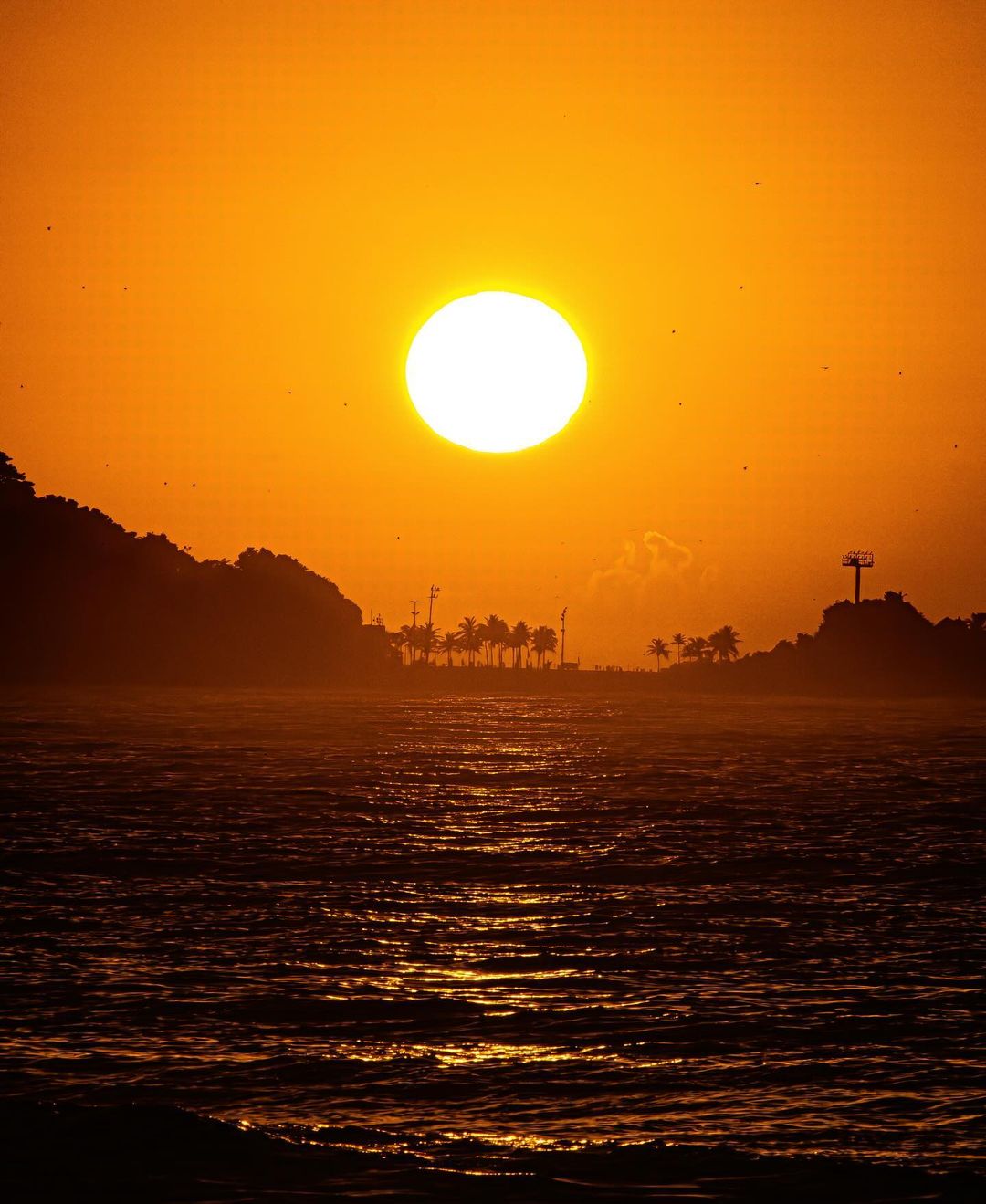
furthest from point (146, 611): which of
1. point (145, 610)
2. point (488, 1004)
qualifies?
point (488, 1004)

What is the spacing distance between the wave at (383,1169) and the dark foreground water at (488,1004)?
0.10 ft

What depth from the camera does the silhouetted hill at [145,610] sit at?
515 feet

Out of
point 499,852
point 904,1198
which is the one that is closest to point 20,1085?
point 904,1198

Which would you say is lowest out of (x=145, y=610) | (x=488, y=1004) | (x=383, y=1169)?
(x=383, y=1169)

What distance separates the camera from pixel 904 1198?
449 inches

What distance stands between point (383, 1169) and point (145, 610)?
161 m

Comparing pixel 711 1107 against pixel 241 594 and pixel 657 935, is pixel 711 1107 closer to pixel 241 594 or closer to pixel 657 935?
pixel 657 935

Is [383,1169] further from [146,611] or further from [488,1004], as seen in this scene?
[146,611]

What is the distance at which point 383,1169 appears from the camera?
11922mm

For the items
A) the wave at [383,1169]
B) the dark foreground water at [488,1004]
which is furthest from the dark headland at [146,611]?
the wave at [383,1169]

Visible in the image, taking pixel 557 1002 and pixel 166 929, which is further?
pixel 166 929

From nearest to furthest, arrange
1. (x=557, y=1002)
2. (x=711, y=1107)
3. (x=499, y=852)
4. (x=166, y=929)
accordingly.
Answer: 1. (x=711, y=1107)
2. (x=557, y=1002)
3. (x=166, y=929)
4. (x=499, y=852)

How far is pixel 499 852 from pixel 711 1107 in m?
19.7

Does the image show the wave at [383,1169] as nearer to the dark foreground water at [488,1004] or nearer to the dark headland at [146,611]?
the dark foreground water at [488,1004]
